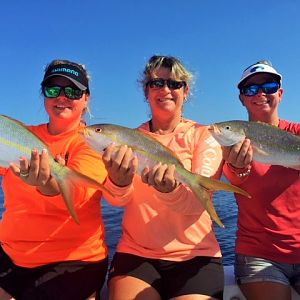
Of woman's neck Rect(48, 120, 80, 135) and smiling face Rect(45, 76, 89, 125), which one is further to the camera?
woman's neck Rect(48, 120, 80, 135)

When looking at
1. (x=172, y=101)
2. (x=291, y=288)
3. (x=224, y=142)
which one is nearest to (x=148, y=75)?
(x=172, y=101)

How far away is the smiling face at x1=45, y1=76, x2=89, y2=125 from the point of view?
405cm

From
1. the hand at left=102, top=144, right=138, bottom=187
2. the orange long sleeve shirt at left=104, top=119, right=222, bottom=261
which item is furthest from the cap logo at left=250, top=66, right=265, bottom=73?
the hand at left=102, top=144, right=138, bottom=187

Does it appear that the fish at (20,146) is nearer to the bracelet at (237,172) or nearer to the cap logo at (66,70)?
the cap logo at (66,70)

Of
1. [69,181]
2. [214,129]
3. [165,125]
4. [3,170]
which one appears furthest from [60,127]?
[214,129]

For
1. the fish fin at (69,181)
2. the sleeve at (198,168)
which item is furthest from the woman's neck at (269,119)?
the fish fin at (69,181)

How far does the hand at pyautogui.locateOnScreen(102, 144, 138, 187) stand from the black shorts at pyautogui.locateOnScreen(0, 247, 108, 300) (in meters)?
0.86

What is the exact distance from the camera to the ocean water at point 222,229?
8912mm

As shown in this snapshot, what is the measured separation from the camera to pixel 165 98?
13.8 feet

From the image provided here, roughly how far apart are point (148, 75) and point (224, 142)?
3.52 ft

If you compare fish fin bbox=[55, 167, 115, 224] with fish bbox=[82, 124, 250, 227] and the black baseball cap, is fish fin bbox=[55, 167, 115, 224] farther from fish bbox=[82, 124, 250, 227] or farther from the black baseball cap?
the black baseball cap

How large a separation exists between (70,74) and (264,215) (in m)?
2.42

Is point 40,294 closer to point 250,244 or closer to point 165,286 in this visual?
point 165,286

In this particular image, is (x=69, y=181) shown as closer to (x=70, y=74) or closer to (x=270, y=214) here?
(x=70, y=74)
